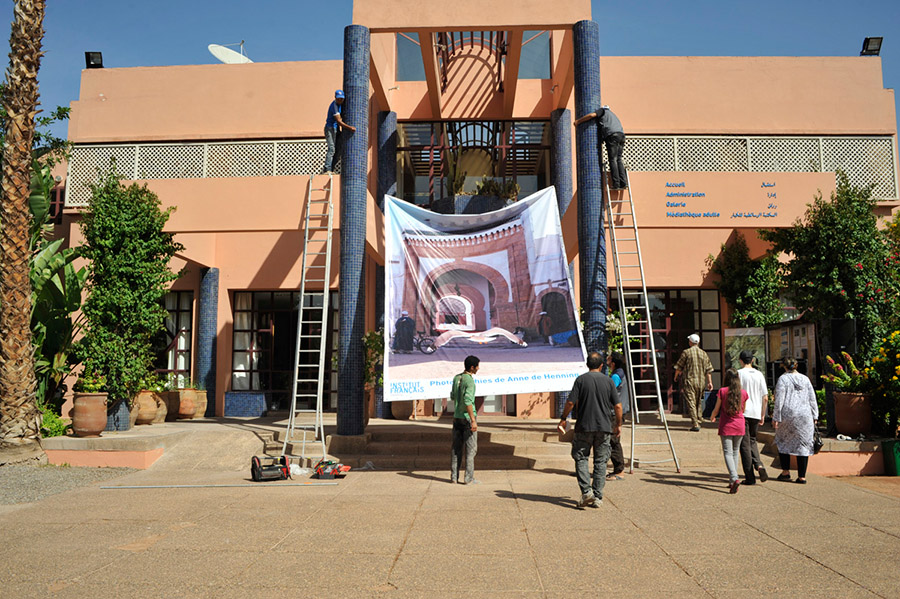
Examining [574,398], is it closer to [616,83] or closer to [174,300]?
[616,83]

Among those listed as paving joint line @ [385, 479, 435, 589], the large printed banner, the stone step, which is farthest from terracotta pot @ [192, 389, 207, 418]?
paving joint line @ [385, 479, 435, 589]

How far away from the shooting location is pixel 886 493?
300 inches

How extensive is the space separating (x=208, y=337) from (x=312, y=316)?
Answer: 238 centimetres

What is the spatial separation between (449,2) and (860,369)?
8.48 m

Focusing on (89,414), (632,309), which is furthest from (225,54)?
(632,309)

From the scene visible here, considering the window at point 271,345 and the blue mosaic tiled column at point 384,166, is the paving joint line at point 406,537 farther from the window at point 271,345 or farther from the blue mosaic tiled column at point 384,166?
the window at point 271,345

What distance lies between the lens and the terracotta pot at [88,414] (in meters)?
10.4

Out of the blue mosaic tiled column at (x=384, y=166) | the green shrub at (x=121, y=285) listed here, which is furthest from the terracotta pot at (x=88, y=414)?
the blue mosaic tiled column at (x=384, y=166)

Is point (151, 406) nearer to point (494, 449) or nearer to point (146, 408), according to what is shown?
point (146, 408)

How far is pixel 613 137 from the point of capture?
34.3 feet

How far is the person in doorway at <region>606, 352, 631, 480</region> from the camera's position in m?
8.30

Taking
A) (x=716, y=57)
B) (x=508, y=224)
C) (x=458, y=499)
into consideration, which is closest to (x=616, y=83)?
(x=716, y=57)

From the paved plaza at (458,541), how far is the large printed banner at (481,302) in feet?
5.02

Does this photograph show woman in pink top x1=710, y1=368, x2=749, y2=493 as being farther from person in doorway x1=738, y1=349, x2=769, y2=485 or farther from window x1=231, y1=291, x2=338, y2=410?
window x1=231, y1=291, x2=338, y2=410
